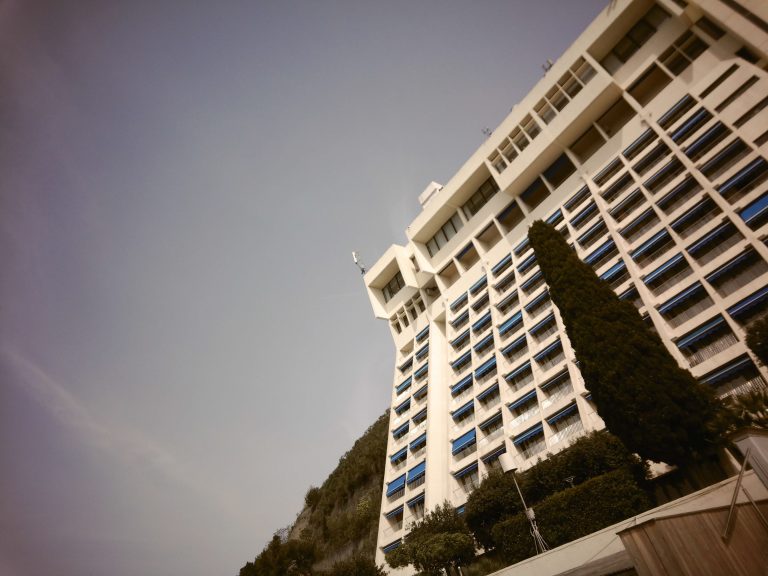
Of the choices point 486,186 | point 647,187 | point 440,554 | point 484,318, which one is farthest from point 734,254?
point 486,186

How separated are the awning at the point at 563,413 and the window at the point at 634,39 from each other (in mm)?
31030

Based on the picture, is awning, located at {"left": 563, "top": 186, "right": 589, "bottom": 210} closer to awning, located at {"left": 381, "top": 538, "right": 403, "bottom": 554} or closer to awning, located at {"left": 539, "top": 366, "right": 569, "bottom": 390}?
awning, located at {"left": 539, "top": 366, "right": 569, "bottom": 390}

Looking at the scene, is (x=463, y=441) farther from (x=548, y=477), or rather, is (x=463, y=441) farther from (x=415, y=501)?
(x=548, y=477)

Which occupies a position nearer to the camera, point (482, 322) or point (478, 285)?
point (482, 322)

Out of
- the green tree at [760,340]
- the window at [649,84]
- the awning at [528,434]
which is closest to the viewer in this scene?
the green tree at [760,340]

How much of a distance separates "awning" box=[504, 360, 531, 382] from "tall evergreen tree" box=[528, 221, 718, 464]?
42.2ft

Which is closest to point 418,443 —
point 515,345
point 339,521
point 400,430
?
point 400,430

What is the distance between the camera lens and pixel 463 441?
3356 centimetres

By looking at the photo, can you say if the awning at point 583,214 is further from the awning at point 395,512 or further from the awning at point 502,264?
the awning at point 395,512

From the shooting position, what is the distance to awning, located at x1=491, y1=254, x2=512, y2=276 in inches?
1623

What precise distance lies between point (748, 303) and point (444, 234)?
109 feet

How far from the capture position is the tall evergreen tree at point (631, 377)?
15286 mm

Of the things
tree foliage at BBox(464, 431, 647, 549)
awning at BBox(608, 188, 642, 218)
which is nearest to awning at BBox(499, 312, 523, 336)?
awning at BBox(608, 188, 642, 218)

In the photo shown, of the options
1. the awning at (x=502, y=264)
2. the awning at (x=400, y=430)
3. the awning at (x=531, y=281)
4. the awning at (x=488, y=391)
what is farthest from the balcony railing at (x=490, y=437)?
the awning at (x=502, y=264)
